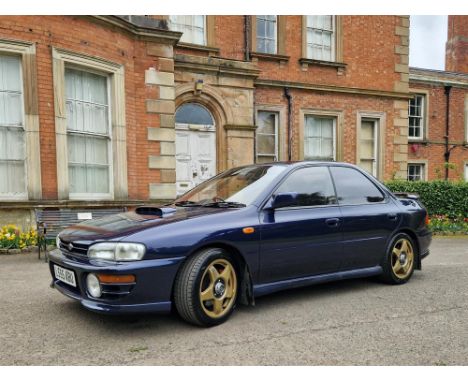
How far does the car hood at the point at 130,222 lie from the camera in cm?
339

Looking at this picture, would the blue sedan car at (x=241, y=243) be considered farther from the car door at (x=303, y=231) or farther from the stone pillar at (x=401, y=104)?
the stone pillar at (x=401, y=104)

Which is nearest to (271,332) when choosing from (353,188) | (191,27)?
(353,188)

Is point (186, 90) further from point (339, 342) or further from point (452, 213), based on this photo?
point (339, 342)

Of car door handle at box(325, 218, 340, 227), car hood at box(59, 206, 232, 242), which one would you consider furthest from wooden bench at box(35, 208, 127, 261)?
car door handle at box(325, 218, 340, 227)

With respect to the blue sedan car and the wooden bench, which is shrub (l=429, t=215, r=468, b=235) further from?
the wooden bench

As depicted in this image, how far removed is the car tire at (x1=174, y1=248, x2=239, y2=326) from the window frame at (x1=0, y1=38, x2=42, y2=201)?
17.2 feet

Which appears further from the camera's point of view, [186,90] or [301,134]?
[301,134]

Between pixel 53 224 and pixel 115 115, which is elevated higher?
pixel 115 115

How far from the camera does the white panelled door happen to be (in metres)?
11.0

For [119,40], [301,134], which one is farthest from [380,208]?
[301,134]

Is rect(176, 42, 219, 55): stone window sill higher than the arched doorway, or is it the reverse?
rect(176, 42, 219, 55): stone window sill

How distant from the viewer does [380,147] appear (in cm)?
1428

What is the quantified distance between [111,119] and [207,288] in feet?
20.2

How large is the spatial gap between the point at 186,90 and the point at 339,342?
8747 millimetres
